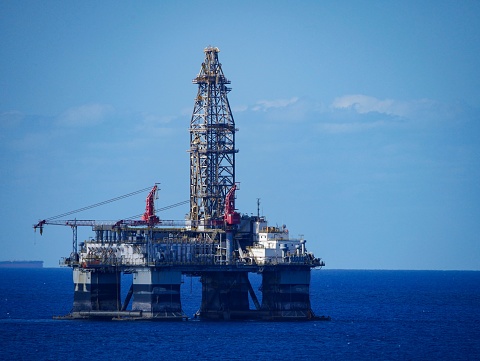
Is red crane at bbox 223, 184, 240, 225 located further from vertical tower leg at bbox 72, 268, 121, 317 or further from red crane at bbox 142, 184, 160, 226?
→ vertical tower leg at bbox 72, 268, 121, 317

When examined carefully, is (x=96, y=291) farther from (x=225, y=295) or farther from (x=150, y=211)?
(x=225, y=295)

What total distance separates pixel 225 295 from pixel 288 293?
6572 mm

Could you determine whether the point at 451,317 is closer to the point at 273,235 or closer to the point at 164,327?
the point at 273,235

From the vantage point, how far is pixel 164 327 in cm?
12106

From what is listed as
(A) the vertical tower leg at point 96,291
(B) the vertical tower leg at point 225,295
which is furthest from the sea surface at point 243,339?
(B) the vertical tower leg at point 225,295

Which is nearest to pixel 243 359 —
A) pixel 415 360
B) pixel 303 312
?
pixel 415 360

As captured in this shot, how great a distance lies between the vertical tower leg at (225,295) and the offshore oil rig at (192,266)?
10 cm

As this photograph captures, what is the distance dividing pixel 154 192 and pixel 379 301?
217ft

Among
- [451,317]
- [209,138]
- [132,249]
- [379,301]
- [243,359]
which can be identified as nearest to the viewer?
[243,359]

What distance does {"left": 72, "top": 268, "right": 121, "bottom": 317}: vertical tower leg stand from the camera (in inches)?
5010

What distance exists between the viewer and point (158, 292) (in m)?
123

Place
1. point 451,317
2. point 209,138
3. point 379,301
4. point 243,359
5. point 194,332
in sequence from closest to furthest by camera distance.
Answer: point 243,359, point 194,332, point 209,138, point 451,317, point 379,301

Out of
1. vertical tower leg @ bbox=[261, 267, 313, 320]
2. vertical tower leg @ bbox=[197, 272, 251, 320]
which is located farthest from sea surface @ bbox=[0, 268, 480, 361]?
vertical tower leg @ bbox=[197, 272, 251, 320]

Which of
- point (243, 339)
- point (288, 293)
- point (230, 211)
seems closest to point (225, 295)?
point (288, 293)
